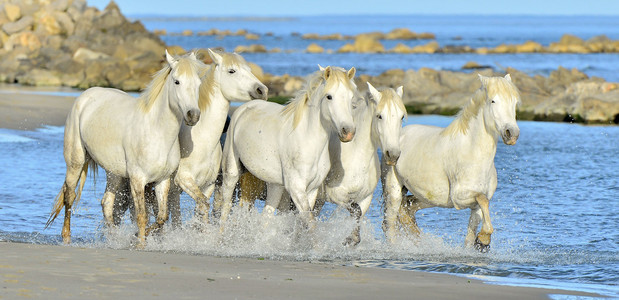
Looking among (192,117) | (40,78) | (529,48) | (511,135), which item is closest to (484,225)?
(511,135)

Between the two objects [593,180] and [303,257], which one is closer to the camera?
[303,257]

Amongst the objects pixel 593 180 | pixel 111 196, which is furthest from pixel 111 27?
pixel 111 196

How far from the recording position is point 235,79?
26.7 feet

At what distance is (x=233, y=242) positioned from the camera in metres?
8.32

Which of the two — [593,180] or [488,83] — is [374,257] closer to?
[488,83]

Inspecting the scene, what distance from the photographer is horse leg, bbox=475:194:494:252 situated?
25.6 feet

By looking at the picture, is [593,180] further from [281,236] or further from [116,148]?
[116,148]

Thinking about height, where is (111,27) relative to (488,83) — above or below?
A: below

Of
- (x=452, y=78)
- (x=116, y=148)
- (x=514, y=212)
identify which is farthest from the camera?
(x=452, y=78)

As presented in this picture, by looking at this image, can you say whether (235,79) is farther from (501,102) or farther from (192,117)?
(501,102)

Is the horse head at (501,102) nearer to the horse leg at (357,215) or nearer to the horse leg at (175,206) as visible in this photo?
the horse leg at (357,215)

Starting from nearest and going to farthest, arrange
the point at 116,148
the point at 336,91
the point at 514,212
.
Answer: the point at 336,91 → the point at 116,148 → the point at 514,212

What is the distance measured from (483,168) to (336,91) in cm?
145

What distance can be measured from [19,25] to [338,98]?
35.3 m
